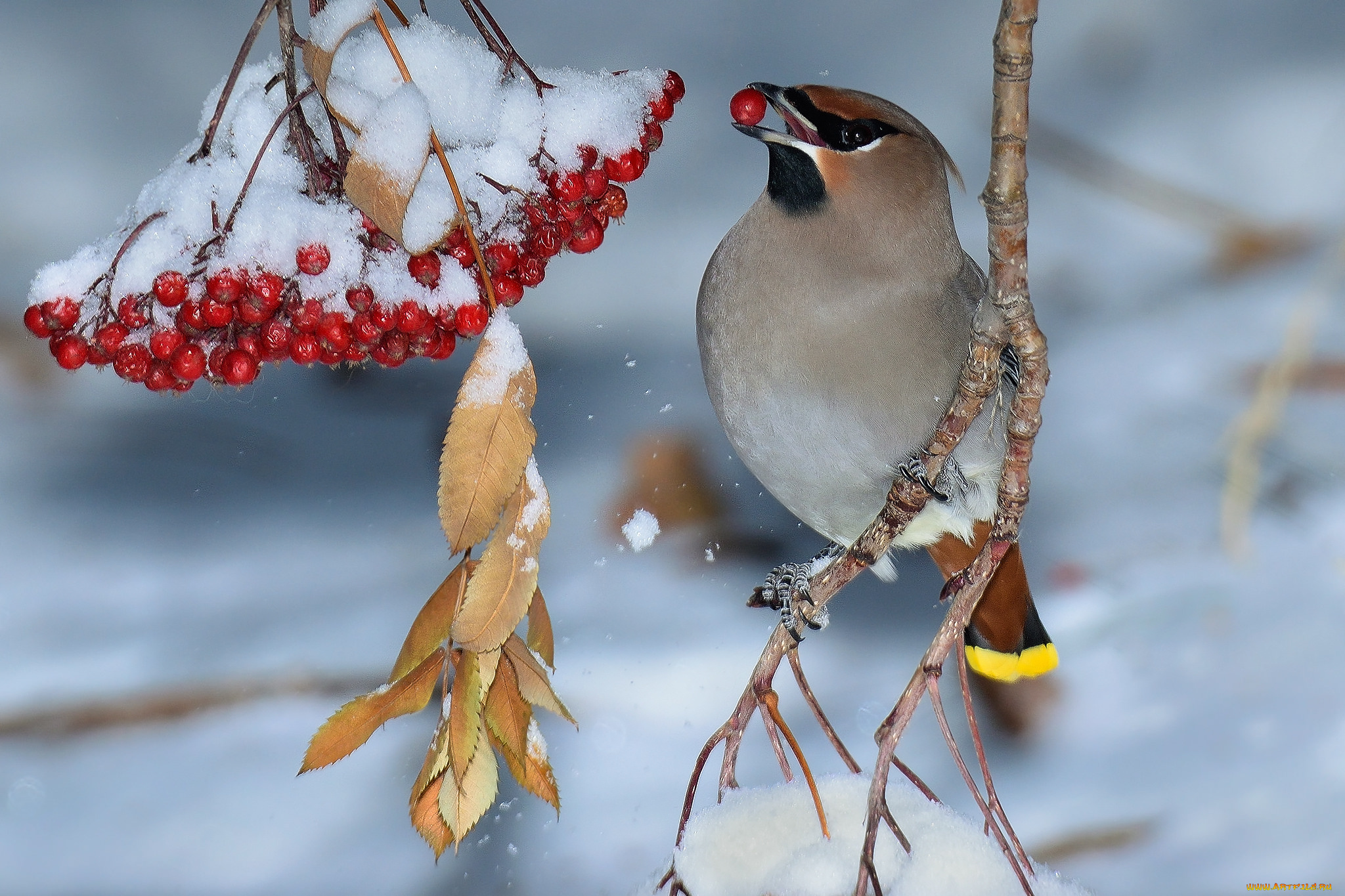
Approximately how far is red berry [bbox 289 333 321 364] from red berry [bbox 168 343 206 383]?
0.06 meters

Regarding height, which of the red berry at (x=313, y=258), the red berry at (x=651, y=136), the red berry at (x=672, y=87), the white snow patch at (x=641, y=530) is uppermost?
the red berry at (x=672, y=87)

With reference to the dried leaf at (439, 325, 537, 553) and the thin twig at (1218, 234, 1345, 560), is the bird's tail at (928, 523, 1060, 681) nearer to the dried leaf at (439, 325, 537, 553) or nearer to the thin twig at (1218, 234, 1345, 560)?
the thin twig at (1218, 234, 1345, 560)

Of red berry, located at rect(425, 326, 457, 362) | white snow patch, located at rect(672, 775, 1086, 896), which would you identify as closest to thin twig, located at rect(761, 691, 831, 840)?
white snow patch, located at rect(672, 775, 1086, 896)

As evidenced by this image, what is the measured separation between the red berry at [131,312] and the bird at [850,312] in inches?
20.9

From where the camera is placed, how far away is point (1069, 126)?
1.43 m

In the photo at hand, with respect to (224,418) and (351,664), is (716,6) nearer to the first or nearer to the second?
(224,418)

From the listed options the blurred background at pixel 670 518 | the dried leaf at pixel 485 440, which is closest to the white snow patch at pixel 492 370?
the dried leaf at pixel 485 440

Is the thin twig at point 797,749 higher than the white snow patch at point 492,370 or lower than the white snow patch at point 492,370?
lower

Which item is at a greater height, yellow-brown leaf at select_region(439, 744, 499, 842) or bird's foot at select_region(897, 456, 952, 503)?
bird's foot at select_region(897, 456, 952, 503)

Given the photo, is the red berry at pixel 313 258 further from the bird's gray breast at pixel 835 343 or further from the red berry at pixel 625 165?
the bird's gray breast at pixel 835 343

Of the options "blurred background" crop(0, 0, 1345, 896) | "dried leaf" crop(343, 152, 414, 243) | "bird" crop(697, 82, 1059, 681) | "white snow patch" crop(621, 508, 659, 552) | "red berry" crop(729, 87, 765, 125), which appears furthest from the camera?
"white snow patch" crop(621, 508, 659, 552)

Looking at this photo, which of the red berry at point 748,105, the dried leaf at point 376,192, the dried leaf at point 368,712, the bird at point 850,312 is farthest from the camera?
the bird at point 850,312

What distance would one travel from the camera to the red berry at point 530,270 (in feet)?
2.83

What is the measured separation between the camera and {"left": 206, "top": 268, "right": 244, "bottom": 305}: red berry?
29.8 inches
